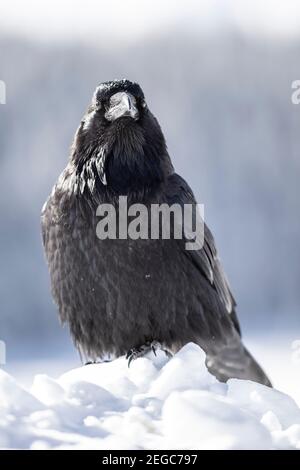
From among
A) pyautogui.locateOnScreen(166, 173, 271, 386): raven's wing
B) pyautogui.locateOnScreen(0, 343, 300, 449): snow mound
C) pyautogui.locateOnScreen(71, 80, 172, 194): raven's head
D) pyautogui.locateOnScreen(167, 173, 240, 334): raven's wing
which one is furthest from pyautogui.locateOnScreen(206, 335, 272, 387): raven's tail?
pyautogui.locateOnScreen(0, 343, 300, 449): snow mound

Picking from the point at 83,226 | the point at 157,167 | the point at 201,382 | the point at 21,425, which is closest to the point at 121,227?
the point at 83,226

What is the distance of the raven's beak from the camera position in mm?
4398

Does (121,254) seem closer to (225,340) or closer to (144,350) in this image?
(144,350)

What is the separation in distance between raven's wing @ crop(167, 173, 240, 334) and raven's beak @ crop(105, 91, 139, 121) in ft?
1.77

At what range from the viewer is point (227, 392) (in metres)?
3.30

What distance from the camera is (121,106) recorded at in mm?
4434

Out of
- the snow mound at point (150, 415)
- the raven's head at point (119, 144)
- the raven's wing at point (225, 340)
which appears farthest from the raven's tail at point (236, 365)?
the snow mound at point (150, 415)

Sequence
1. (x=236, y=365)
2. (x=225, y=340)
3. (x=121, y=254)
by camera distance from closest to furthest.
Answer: (x=121, y=254) → (x=225, y=340) → (x=236, y=365)

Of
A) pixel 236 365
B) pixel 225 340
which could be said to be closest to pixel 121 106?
pixel 225 340

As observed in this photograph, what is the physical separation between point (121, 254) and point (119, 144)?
0.72 m

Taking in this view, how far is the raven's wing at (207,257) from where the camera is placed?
469 cm

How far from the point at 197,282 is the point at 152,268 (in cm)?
47

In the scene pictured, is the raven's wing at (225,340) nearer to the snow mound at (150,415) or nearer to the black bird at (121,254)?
the black bird at (121,254)
